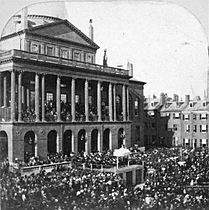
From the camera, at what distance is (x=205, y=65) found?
1074 cm

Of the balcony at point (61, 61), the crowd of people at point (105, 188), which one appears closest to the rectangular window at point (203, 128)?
the crowd of people at point (105, 188)

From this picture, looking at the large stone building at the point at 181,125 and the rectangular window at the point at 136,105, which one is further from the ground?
the rectangular window at the point at 136,105

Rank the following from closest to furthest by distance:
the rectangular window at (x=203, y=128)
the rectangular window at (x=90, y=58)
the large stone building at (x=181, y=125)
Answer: the rectangular window at (x=203, y=128), the large stone building at (x=181, y=125), the rectangular window at (x=90, y=58)

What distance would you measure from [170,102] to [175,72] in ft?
4.19

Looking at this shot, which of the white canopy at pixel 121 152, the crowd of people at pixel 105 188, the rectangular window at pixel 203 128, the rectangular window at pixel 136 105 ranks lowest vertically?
the crowd of people at pixel 105 188

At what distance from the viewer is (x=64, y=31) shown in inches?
504

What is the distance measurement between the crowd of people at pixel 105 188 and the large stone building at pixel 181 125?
0.46m

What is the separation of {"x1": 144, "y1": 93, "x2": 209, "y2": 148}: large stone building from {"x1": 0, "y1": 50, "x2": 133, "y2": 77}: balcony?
146 cm

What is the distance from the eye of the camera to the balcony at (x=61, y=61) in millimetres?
10839

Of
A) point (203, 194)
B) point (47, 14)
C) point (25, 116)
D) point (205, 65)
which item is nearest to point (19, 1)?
point (47, 14)

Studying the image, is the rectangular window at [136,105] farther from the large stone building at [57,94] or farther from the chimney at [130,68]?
the chimney at [130,68]

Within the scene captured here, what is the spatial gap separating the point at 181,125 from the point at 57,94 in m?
4.22

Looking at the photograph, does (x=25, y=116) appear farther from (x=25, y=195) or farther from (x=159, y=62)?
(x=159, y=62)

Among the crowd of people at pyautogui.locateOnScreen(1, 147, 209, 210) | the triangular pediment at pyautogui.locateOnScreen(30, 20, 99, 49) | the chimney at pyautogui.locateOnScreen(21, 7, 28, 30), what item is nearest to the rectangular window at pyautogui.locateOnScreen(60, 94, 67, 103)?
the triangular pediment at pyautogui.locateOnScreen(30, 20, 99, 49)
